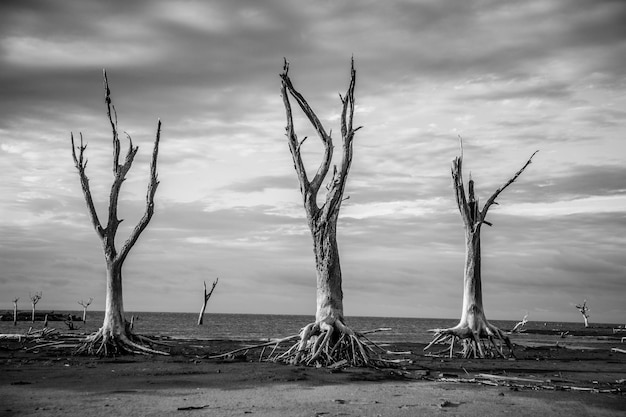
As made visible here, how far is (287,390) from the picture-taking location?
35.7 feet

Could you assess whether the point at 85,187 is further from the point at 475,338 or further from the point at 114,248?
the point at 475,338

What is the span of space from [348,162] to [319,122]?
1386mm

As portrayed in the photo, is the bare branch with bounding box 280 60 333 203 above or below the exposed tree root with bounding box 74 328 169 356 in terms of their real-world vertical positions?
above

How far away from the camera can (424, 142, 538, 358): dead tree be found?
20750 millimetres

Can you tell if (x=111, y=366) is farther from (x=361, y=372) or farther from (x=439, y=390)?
(x=439, y=390)

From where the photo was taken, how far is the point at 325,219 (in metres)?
16.1

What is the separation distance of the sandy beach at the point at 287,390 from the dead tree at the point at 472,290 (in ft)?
14.1

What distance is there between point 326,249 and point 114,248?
7.70 meters

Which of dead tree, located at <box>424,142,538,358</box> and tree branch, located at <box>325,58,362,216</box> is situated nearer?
tree branch, located at <box>325,58,362,216</box>

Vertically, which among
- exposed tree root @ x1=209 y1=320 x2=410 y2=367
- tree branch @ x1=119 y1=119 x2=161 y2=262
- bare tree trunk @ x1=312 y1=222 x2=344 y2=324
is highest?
tree branch @ x1=119 y1=119 x2=161 y2=262

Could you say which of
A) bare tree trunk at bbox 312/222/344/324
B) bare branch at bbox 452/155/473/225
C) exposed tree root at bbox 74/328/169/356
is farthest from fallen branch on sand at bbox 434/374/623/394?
exposed tree root at bbox 74/328/169/356

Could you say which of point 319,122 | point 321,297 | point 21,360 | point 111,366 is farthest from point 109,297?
point 319,122

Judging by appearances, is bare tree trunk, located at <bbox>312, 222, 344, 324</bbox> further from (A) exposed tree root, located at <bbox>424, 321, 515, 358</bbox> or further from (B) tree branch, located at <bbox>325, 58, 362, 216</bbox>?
(A) exposed tree root, located at <bbox>424, 321, 515, 358</bbox>

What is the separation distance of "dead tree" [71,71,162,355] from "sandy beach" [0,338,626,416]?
2598 millimetres
